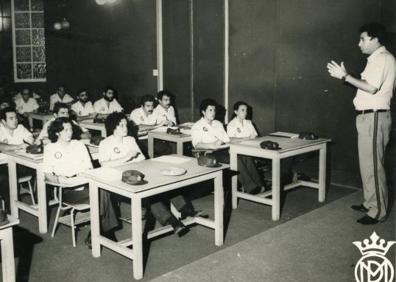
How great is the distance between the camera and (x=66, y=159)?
151 inches

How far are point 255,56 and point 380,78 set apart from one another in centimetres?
231

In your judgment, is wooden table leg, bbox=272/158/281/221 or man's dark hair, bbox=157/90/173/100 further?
man's dark hair, bbox=157/90/173/100

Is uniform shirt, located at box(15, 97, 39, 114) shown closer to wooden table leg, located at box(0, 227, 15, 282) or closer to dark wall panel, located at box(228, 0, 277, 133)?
dark wall panel, located at box(228, 0, 277, 133)

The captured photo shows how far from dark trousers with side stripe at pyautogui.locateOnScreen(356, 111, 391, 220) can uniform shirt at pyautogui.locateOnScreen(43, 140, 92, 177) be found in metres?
2.42

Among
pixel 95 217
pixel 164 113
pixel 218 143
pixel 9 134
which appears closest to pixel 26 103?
pixel 164 113

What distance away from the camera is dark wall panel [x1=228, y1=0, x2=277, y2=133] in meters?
5.71

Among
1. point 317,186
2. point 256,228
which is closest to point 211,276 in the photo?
point 256,228

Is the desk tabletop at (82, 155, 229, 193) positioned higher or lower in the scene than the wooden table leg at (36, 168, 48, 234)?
higher

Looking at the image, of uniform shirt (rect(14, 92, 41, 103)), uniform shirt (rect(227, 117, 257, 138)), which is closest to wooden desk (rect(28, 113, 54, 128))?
uniform shirt (rect(14, 92, 41, 103))

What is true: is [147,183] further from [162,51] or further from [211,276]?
[162,51]

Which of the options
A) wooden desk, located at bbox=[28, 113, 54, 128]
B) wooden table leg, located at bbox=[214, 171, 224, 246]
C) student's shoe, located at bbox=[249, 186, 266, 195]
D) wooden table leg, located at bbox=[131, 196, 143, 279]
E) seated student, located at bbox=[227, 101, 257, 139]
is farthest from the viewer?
wooden desk, located at bbox=[28, 113, 54, 128]

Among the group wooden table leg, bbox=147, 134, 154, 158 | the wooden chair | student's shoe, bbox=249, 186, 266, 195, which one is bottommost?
student's shoe, bbox=249, 186, 266, 195

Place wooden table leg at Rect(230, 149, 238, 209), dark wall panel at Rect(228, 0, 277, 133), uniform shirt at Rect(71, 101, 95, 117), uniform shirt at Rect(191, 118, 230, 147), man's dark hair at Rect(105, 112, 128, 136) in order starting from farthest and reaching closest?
1. uniform shirt at Rect(71, 101, 95, 117)
2. dark wall panel at Rect(228, 0, 277, 133)
3. uniform shirt at Rect(191, 118, 230, 147)
4. wooden table leg at Rect(230, 149, 238, 209)
5. man's dark hair at Rect(105, 112, 128, 136)

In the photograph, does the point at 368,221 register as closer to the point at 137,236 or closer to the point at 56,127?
the point at 137,236
